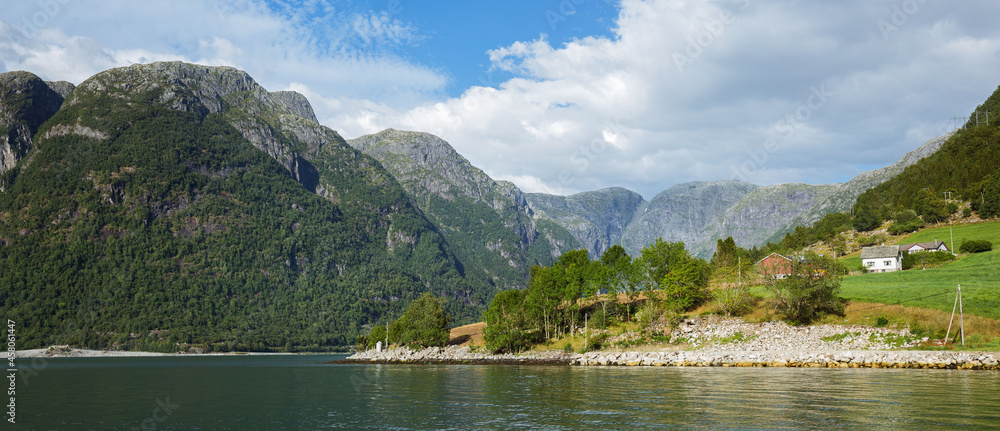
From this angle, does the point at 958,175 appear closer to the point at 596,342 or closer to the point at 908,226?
the point at 908,226

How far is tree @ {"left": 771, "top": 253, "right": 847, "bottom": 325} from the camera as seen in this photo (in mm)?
85438

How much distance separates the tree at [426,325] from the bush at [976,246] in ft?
367

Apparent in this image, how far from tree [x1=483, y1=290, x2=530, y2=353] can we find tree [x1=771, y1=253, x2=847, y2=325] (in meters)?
48.3

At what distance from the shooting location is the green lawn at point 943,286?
72938mm

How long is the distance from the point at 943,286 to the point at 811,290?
1912 cm

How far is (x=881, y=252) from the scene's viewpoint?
124 m

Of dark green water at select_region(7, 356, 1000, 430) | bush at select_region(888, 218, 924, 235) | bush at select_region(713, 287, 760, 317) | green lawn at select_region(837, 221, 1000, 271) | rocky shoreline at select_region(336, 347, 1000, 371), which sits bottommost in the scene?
rocky shoreline at select_region(336, 347, 1000, 371)

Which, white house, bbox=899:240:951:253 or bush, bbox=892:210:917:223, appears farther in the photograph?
bush, bbox=892:210:917:223

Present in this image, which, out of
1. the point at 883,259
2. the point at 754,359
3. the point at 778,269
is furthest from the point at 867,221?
the point at 754,359

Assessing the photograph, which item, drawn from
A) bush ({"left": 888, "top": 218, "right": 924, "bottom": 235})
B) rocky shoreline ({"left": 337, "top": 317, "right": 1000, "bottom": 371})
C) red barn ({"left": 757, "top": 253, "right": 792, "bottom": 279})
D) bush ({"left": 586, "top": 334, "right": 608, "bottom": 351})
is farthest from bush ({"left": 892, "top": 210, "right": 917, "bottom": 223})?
bush ({"left": 586, "top": 334, "right": 608, "bottom": 351})

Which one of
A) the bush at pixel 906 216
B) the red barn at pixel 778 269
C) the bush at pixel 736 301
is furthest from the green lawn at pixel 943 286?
the bush at pixel 906 216

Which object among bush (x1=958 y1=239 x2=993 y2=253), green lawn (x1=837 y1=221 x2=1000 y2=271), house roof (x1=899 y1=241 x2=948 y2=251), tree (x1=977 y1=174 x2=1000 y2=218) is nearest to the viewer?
bush (x1=958 y1=239 x2=993 y2=253)

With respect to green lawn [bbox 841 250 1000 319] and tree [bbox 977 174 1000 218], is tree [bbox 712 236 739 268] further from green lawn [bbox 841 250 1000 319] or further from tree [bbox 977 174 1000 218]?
tree [bbox 977 174 1000 218]

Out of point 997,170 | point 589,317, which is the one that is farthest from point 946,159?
point 589,317
